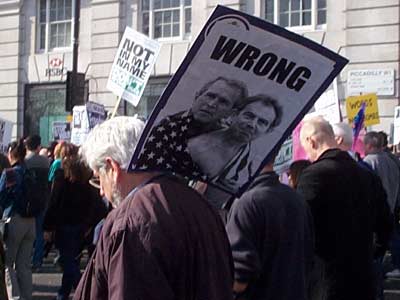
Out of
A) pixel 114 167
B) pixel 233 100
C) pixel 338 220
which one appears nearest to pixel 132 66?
pixel 338 220

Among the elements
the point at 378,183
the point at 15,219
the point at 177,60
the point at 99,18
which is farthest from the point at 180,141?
the point at 99,18

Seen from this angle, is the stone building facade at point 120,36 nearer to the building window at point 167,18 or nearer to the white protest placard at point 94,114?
the building window at point 167,18

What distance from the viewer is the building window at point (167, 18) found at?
74.0 feet

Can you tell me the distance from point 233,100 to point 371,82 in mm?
16676

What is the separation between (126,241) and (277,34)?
1.03m

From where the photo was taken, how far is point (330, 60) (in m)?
3.46

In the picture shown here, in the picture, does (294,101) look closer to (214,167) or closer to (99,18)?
(214,167)

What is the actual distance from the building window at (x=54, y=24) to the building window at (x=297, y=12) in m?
6.21

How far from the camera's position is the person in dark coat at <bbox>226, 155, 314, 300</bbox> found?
4.16m

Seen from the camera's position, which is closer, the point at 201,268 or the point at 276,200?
the point at 201,268

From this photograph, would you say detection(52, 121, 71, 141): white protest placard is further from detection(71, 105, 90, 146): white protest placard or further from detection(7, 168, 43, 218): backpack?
detection(7, 168, 43, 218): backpack

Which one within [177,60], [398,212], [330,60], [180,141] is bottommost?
[398,212]

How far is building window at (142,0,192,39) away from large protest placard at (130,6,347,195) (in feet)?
62.5

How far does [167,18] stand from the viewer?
2284 centimetres
